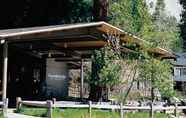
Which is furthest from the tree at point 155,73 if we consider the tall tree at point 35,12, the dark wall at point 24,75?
the tall tree at point 35,12

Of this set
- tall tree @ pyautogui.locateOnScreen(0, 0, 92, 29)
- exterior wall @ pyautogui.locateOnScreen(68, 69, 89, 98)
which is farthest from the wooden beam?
exterior wall @ pyautogui.locateOnScreen(68, 69, 89, 98)

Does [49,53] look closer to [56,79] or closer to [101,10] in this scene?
[56,79]

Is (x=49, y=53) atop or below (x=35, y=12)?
below

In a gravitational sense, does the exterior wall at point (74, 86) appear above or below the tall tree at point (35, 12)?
below

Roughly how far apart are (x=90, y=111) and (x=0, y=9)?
18707 millimetres

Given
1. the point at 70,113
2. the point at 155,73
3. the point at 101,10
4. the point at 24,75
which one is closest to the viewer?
the point at 70,113

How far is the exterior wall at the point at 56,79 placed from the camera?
115ft

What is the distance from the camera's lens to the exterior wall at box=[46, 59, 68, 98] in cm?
3509

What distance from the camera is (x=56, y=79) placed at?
3612cm

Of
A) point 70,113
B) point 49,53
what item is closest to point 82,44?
point 49,53

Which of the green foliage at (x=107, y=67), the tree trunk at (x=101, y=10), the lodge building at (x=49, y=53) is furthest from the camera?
the tree trunk at (x=101, y=10)

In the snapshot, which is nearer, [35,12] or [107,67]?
[107,67]

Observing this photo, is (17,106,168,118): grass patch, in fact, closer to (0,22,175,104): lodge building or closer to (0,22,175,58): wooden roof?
(0,22,175,104): lodge building

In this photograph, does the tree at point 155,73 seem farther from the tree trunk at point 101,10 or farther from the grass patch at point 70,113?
the tree trunk at point 101,10
